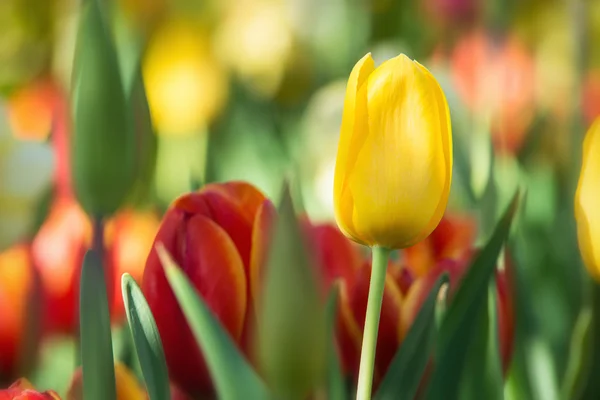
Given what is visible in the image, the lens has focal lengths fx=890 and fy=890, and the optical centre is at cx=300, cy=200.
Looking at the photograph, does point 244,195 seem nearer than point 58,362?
Yes

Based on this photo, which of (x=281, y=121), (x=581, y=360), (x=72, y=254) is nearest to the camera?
(x=581, y=360)

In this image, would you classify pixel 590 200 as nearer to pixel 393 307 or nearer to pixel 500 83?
pixel 393 307

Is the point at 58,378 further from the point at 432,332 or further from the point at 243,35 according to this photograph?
the point at 243,35

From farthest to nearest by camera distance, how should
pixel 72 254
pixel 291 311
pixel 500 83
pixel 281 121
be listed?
pixel 281 121
pixel 500 83
pixel 72 254
pixel 291 311

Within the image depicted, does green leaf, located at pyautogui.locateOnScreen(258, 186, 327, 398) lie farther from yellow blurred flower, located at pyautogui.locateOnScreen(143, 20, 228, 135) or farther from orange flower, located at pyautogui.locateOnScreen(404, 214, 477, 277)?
yellow blurred flower, located at pyautogui.locateOnScreen(143, 20, 228, 135)

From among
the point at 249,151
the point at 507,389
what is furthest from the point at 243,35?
the point at 507,389

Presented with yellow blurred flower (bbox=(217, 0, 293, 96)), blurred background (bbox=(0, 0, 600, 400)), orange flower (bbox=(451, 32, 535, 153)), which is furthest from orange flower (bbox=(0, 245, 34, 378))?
yellow blurred flower (bbox=(217, 0, 293, 96))

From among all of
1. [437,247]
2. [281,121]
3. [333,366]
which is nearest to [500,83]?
[281,121]
